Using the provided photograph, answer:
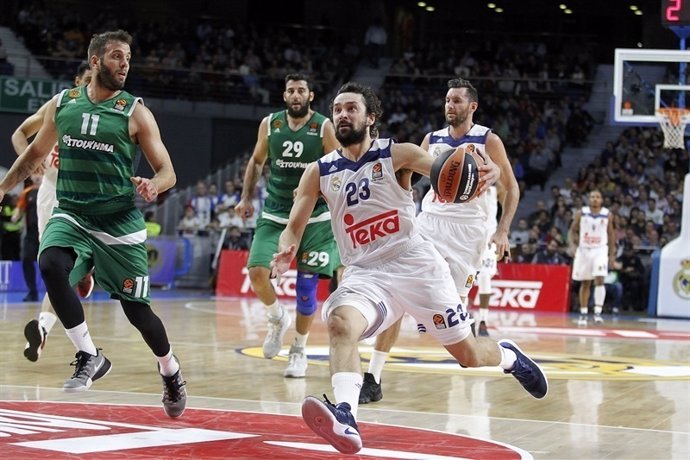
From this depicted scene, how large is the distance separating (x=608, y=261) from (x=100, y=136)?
13.8 m

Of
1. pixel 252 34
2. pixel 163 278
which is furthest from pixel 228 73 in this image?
pixel 163 278

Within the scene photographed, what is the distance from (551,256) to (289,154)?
12863 mm

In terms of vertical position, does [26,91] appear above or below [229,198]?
above

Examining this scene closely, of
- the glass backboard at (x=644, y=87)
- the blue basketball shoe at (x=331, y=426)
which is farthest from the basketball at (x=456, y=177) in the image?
the glass backboard at (x=644, y=87)

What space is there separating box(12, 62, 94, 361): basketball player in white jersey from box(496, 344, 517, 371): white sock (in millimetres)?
3275

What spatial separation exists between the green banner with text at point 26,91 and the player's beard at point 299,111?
17.9 m

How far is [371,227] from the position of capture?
669 centimetres

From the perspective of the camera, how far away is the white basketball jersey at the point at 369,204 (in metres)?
6.66

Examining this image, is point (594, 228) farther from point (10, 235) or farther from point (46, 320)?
point (46, 320)

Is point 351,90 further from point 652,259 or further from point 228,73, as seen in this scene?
point 228,73

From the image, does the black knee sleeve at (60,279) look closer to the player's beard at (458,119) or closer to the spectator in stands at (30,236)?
the player's beard at (458,119)

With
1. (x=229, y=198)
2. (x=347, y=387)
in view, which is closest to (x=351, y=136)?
(x=347, y=387)

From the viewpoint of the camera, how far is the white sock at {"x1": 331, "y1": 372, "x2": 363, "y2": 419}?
19.4 feet

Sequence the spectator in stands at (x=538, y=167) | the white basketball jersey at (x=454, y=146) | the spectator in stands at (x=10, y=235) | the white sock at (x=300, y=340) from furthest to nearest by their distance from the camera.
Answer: the spectator in stands at (x=538, y=167) < the spectator in stands at (x=10, y=235) < the white sock at (x=300, y=340) < the white basketball jersey at (x=454, y=146)
